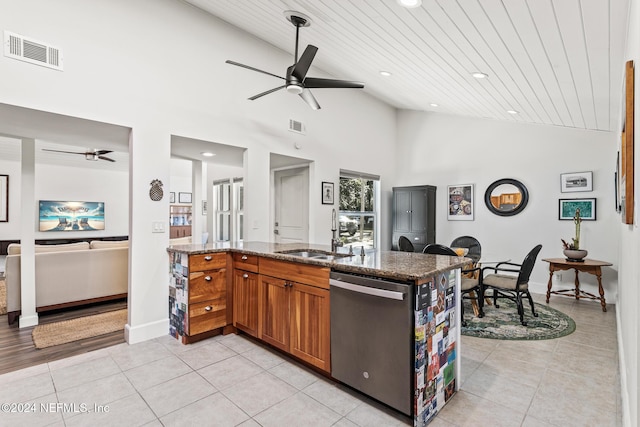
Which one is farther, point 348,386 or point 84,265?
point 84,265

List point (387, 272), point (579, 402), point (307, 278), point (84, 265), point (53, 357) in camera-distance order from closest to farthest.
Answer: point (387, 272)
point (579, 402)
point (307, 278)
point (53, 357)
point (84, 265)

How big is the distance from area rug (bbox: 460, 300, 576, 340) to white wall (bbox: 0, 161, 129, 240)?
9.08 meters

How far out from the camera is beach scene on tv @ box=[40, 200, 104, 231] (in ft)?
26.9

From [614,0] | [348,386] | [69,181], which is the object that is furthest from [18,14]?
[69,181]

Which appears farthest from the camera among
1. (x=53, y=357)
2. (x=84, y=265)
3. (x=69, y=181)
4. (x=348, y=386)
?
(x=69, y=181)

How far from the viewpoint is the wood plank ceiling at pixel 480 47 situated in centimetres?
207

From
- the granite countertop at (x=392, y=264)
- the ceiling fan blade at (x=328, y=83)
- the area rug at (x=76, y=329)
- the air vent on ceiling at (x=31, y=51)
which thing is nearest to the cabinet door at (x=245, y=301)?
the granite countertop at (x=392, y=264)

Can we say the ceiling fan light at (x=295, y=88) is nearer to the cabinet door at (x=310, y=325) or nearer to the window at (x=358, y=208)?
the cabinet door at (x=310, y=325)

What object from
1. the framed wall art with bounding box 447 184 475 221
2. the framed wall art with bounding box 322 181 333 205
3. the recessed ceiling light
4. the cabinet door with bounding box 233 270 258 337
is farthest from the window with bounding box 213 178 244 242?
the recessed ceiling light

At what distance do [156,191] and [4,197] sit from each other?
23.4 ft

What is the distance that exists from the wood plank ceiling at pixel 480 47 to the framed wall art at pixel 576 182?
2.27 ft

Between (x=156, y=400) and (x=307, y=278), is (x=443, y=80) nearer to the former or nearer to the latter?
(x=307, y=278)

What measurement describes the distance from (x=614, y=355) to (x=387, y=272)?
2.61m

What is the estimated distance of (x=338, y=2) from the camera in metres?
2.72
